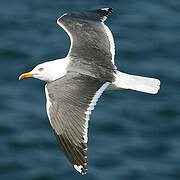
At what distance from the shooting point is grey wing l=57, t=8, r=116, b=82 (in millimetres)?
Answer: 10445

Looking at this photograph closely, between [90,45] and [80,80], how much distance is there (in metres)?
1.24

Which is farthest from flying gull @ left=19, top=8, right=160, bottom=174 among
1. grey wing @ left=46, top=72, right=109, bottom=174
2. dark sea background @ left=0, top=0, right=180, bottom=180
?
dark sea background @ left=0, top=0, right=180, bottom=180

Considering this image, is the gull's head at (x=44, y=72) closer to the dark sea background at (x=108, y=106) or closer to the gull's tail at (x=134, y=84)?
the gull's tail at (x=134, y=84)

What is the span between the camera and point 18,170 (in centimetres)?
1443

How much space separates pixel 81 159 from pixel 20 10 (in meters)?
8.71

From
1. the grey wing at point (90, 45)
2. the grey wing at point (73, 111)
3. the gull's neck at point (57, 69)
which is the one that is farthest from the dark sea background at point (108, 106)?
the grey wing at point (73, 111)

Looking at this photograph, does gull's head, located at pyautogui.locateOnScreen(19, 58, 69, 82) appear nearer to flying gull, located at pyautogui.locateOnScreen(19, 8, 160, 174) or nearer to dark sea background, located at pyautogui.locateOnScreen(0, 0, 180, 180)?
flying gull, located at pyautogui.locateOnScreen(19, 8, 160, 174)

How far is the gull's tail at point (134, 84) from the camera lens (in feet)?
33.8

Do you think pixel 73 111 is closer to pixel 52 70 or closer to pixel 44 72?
pixel 52 70

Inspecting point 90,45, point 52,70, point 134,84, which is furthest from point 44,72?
point 134,84

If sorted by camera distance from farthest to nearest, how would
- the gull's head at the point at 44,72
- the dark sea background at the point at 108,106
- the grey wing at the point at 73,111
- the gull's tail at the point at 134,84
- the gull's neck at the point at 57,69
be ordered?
the dark sea background at the point at 108,106 < the gull's head at the point at 44,72 < the gull's neck at the point at 57,69 < the gull's tail at the point at 134,84 < the grey wing at the point at 73,111

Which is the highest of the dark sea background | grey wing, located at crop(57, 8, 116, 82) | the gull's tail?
grey wing, located at crop(57, 8, 116, 82)

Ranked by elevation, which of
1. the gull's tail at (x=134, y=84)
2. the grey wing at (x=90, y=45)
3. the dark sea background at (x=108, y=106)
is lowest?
the dark sea background at (x=108, y=106)

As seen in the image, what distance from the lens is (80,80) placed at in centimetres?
991
